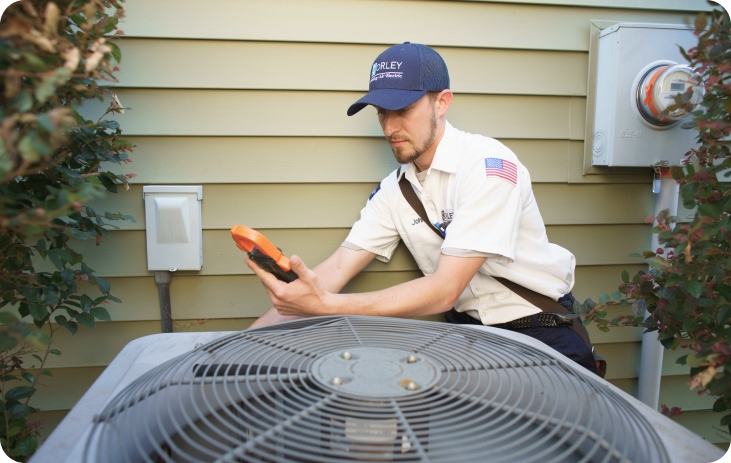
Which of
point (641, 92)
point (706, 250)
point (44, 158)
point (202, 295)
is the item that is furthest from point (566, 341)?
→ point (44, 158)

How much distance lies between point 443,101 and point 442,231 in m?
0.47

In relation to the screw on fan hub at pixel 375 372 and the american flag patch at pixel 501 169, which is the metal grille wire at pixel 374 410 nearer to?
the screw on fan hub at pixel 375 372

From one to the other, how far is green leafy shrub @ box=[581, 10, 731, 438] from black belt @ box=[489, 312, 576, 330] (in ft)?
0.87

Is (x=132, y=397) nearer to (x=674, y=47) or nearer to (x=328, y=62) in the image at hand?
(x=328, y=62)

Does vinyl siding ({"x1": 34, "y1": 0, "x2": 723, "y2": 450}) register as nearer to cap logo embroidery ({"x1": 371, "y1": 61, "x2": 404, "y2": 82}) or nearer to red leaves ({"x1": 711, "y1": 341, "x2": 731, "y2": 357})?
cap logo embroidery ({"x1": 371, "y1": 61, "x2": 404, "y2": 82})

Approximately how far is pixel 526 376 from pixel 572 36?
1591 millimetres

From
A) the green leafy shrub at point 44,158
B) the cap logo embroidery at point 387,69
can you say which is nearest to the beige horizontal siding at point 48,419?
the green leafy shrub at point 44,158

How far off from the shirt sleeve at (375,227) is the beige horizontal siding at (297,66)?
448 millimetres

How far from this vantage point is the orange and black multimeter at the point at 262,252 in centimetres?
112

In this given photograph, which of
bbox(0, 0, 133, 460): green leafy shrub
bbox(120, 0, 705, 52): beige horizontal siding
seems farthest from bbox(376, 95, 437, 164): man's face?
bbox(0, 0, 133, 460): green leafy shrub

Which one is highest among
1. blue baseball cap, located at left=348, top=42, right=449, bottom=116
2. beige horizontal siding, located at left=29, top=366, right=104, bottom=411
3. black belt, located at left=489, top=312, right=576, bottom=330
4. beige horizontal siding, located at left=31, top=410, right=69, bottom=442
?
blue baseball cap, located at left=348, top=42, right=449, bottom=116

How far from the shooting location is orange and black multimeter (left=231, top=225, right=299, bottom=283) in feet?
3.68

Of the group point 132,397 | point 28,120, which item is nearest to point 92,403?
point 132,397

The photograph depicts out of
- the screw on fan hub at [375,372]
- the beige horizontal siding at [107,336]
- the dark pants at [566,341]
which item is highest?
the screw on fan hub at [375,372]
